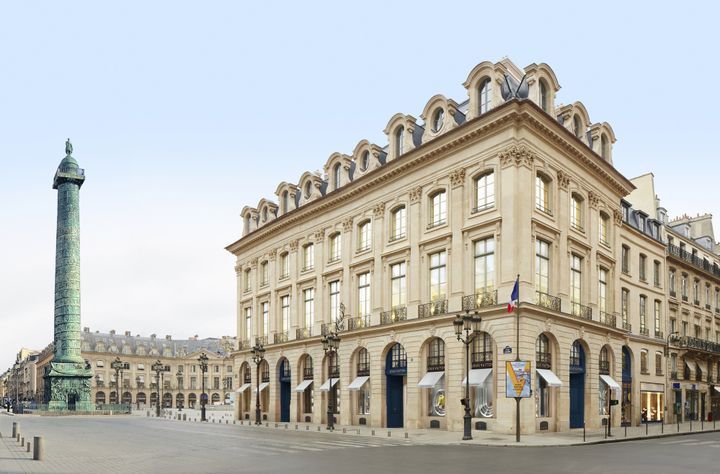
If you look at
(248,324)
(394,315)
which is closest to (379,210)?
(394,315)

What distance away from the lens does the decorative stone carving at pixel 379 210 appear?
4562 cm

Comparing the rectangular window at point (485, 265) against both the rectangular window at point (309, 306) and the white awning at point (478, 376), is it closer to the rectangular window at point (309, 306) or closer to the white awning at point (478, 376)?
the white awning at point (478, 376)

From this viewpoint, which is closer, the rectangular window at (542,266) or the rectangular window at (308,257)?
the rectangular window at (542,266)

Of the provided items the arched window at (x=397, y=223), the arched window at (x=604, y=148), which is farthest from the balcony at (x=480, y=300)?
the arched window at (x=604, y=148)

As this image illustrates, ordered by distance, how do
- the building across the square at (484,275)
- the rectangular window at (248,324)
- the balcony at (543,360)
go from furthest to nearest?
1. the rectangular window at (248,324)
2. the building across the square at (484,275)
3. the balcony at (543,360)

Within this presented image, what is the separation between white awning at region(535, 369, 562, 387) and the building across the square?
0.17 m

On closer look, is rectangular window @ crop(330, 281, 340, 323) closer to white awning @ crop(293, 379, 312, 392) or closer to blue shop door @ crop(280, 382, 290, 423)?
white awning @ crop(293, 379, 312, 392)

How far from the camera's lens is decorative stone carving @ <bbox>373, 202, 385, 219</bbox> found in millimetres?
45625

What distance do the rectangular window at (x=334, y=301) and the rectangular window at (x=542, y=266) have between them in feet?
53.7

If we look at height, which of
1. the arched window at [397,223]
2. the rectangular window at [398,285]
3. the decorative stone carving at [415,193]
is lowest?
the rectangular window at [398,285]

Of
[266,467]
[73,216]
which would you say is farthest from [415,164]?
[73,216]

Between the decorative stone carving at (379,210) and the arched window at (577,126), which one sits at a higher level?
the arched window at (577,126)

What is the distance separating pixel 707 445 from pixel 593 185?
18.6 m

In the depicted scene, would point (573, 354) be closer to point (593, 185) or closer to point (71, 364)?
point (593, 185)
